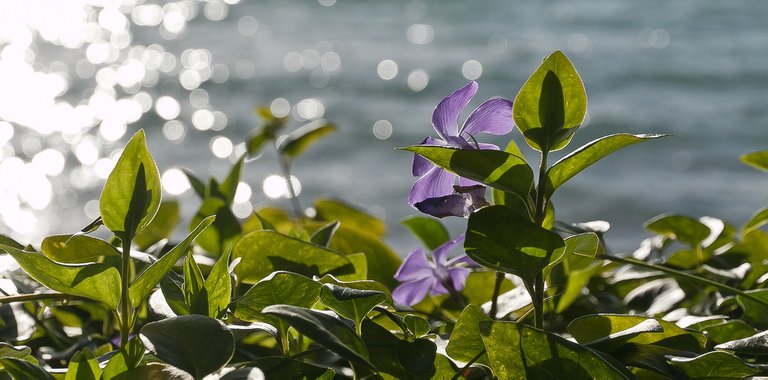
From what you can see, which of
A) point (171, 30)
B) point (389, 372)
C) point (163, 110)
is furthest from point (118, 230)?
point (171, 30)

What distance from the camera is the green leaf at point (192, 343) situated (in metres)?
0.40

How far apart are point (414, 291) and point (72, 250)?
24 cm

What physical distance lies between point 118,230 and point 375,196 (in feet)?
11.6

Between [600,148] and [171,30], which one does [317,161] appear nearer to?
[171,30]

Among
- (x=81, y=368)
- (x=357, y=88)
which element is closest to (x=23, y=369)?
(x=81, y=368)

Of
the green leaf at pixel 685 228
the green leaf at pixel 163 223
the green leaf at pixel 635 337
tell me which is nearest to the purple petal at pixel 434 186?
the green leaf at pixel 635 337

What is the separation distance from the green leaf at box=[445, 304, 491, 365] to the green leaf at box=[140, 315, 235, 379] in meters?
0.12

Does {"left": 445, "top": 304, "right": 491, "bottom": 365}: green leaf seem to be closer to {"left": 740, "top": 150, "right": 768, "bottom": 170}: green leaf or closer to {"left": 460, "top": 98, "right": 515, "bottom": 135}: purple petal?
{"left": 460, "top": 98, "right": 515, "bottom": 135}: purple petal

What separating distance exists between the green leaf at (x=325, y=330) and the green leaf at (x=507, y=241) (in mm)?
69

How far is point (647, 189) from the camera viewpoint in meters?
3.97

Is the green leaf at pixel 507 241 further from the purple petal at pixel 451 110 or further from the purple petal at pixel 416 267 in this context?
the purple petal at pixel 416 267

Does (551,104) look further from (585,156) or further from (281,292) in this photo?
(281,292)

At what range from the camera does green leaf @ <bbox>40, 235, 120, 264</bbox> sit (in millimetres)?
569

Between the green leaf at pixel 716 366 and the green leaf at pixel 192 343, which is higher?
the green leaf at pixel 192 343
